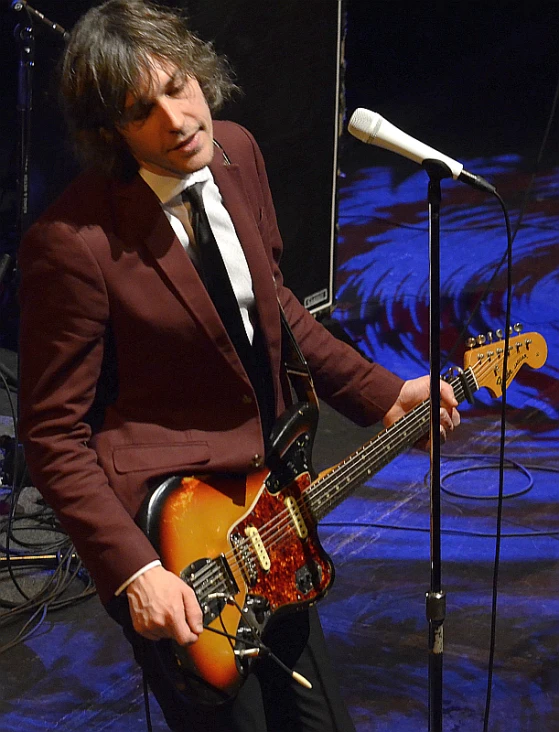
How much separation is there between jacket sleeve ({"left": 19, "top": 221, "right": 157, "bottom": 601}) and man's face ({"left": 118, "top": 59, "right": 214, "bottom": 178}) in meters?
0.18

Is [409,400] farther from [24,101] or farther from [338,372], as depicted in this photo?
[24,101]

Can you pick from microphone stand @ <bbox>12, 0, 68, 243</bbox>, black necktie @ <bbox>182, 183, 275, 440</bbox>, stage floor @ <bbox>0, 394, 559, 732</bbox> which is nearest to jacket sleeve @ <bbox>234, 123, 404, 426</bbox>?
black necktie @ <bbox>182, 183, 275, 440</bbox>

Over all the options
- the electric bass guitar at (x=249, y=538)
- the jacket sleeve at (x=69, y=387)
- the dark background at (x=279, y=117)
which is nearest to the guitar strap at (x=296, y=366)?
the electric bass guitar at (x=249, y=538)

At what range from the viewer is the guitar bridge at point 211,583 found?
6.08 ft

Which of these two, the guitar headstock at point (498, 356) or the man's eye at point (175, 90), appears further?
the guitar headstock at point (498, 356)

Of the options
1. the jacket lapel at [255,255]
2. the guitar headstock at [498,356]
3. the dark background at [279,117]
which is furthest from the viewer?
the dark background at [279,117]

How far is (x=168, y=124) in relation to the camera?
1794 millimetres

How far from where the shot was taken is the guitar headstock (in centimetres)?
235

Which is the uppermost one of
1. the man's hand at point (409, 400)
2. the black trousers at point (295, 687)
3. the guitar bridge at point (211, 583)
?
the man's hand at point (409, 400)

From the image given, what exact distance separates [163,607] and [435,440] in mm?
549

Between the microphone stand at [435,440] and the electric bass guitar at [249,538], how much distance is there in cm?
25

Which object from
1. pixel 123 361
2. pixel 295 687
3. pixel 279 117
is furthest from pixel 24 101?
pixel 295 687

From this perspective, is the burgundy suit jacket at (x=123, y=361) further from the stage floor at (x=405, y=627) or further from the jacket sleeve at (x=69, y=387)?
the stage floor at (x=405, y=627)

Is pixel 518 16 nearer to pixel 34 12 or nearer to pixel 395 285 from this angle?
pixel 395 285
